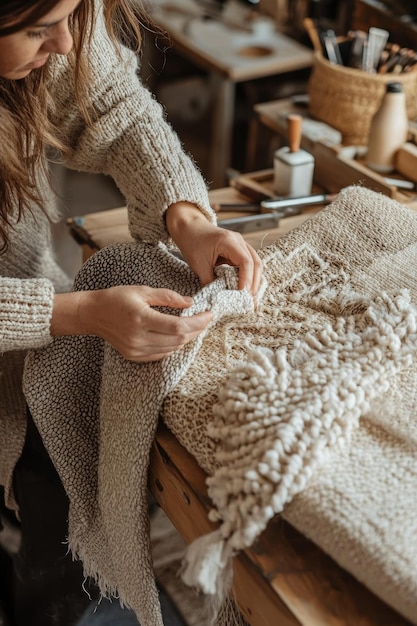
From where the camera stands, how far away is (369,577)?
22.3 inches

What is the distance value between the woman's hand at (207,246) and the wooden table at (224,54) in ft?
3.61

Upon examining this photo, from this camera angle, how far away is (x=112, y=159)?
1024mm

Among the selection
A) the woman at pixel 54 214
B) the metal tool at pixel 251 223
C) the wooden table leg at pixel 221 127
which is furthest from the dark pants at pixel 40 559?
the wooden table leg at pixel 221 127

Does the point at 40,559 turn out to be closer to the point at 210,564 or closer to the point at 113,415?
the point at 113,415

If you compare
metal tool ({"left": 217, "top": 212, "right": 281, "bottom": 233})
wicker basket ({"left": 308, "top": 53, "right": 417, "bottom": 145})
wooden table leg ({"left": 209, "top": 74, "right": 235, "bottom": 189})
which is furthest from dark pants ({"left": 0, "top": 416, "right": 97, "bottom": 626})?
wooden table leg ({"left": 209, "top": 74, "right": 235, "bottom": 189})

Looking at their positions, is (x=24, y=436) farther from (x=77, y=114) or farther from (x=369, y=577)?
(x=369, y=577)

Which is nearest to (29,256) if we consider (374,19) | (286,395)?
(286,395)

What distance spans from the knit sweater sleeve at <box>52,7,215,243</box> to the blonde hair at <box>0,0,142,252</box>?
20mm

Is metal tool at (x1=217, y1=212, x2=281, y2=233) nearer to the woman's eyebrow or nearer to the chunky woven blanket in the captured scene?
the chunky woven blanket

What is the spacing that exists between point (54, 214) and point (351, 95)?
60cm

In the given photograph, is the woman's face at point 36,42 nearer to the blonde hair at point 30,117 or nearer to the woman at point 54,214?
the woman at point 54,214

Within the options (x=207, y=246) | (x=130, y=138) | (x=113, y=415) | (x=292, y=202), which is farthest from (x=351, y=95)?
(x=113, y=415)

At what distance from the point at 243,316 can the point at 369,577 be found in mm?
322

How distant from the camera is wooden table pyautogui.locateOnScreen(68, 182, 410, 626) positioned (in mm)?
581
